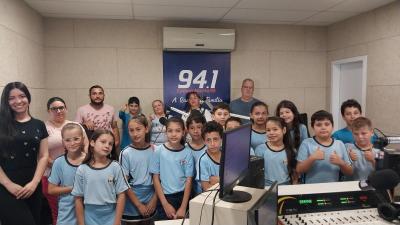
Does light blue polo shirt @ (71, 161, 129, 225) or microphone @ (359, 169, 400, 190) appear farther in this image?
light blue polo shirt @ (71, 161, 129, 225)

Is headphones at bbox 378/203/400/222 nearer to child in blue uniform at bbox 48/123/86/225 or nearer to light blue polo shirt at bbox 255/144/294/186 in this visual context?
light blue polo shirt at bbox 255/144/294/186

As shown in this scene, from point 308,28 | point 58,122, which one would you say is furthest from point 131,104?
point 308,28

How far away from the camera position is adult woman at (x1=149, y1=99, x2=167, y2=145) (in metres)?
3.87

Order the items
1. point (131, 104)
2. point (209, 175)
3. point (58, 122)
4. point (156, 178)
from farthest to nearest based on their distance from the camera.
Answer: point (131, 104), point (58, 122), point (156, 178), point (209, 175)

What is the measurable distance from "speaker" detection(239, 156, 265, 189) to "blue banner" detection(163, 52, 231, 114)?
2.93 meters

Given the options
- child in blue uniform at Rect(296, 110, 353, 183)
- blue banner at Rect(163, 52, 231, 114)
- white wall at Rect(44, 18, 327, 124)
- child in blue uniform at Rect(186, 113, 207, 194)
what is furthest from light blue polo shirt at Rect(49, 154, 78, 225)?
blue banner at Rect(163, 52, 231, 114)

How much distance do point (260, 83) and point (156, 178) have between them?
3.03 meters

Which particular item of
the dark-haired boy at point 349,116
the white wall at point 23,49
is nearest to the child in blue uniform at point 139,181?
the white wall at point 23,49

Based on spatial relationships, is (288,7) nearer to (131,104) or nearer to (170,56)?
(170,56)

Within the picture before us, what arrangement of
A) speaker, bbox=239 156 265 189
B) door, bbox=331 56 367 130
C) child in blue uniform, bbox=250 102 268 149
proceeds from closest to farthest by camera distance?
speaker, bbox=239 156 265 189, child in blue uniform, bbox=250 102 268 149, door, bbox=331 56 367 130

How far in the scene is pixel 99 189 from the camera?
2.07m

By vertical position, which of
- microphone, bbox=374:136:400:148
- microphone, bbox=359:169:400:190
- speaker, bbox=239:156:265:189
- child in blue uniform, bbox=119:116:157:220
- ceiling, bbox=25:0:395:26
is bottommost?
child in blue uniform, bbox=119:116:157:220

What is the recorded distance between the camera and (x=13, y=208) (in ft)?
7.36

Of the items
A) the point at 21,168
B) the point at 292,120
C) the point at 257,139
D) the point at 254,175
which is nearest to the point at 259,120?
the point at 257,139
